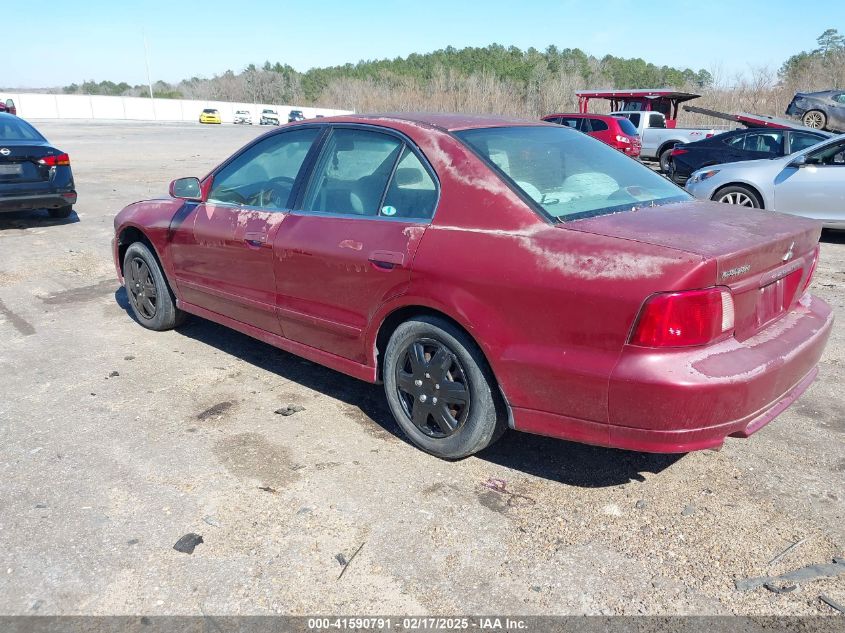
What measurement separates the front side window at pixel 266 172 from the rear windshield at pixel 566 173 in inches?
45.4

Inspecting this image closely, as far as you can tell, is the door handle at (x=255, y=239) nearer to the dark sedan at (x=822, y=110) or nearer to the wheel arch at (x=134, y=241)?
the wheel arch at (x=134, y=241)

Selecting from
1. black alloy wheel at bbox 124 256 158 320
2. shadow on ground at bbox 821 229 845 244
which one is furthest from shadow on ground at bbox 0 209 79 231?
shadow on ground at bbox 821 229 845 244

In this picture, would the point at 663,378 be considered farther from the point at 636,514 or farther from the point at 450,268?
the point at 450,268

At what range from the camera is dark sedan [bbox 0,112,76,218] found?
359 inches

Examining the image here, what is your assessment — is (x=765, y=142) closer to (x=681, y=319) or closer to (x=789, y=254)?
(x=789, y=254)

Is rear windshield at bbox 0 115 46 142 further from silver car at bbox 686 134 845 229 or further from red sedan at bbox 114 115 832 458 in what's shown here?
silver car at bbox 686 134 845 229

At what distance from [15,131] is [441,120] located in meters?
8.42

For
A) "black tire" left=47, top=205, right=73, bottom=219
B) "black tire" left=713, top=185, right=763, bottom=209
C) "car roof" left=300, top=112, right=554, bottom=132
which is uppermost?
"car roof" left=300, top=112, right=554, bottom=132

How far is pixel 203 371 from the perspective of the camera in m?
4.72

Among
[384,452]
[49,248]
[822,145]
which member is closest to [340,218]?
[384,452]

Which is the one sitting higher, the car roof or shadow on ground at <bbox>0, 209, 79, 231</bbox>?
the car roof

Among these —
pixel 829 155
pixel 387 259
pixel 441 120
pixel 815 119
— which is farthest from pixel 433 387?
pixel 815 119

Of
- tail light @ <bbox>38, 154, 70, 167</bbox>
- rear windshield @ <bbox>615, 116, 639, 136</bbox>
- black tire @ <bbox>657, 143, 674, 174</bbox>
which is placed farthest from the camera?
rear windshield @ <bbox>615, 116, 639, 136</bbox>

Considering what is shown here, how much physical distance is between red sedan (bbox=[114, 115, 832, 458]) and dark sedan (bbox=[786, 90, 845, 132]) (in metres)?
22.1
